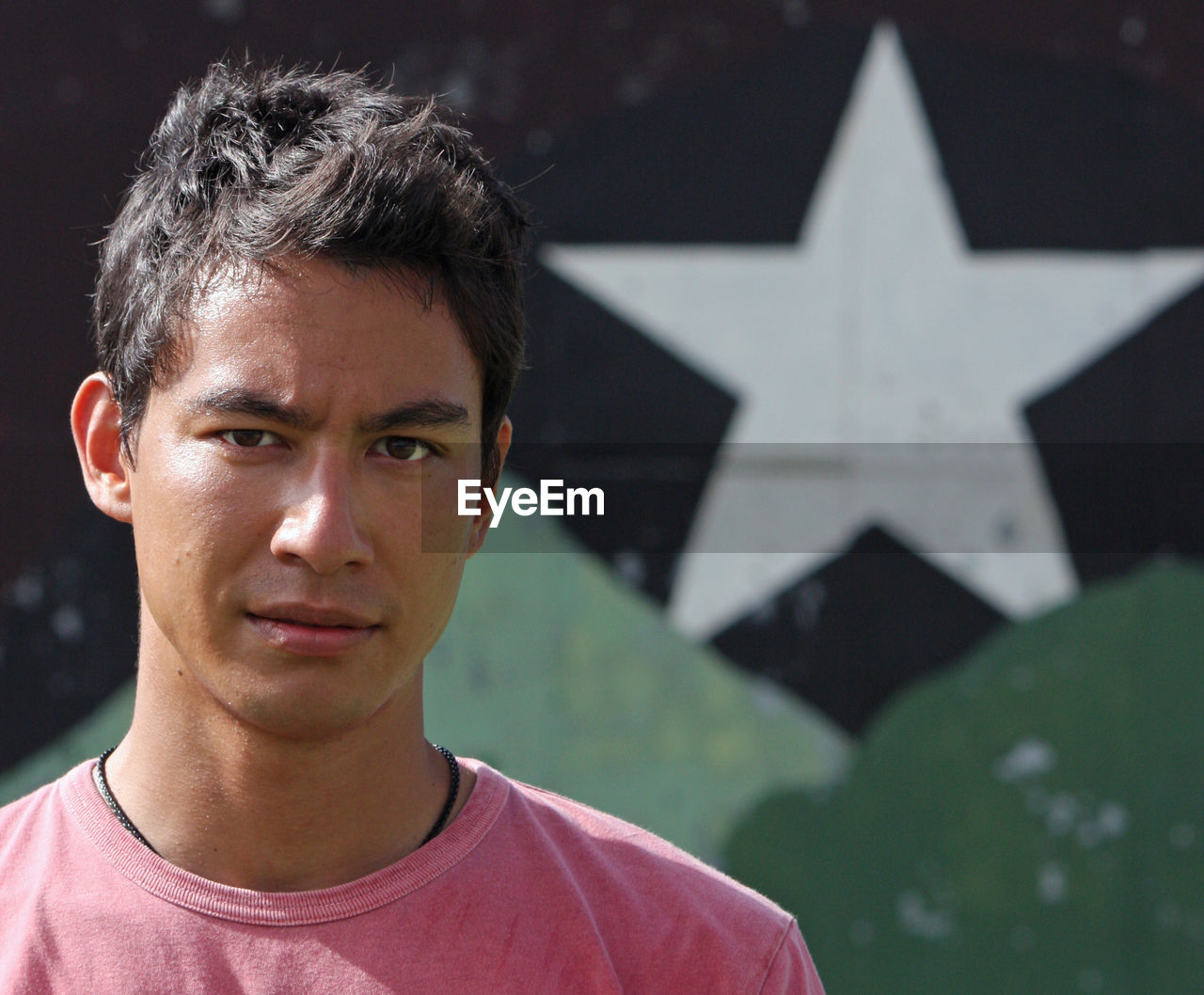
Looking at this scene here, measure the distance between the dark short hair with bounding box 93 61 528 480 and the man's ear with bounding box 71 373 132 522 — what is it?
0.02 meters

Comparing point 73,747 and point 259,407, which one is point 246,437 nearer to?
point 259,407

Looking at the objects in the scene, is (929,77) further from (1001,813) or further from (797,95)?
(1001,813)

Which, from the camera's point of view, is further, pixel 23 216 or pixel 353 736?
pixel 23 216

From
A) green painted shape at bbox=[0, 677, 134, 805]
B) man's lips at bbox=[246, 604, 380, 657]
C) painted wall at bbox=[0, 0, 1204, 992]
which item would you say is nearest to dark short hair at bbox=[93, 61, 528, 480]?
man's lips at bbox=[246, 604, 380, 657]

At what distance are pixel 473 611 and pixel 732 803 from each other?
0.59 metres

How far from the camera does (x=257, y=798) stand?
111 centimetres

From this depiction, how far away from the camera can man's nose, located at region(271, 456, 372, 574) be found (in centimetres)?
99

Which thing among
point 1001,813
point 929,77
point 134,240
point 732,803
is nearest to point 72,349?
point 134,240

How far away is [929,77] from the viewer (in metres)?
2.37

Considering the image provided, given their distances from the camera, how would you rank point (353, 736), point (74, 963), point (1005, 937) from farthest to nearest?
point (1005, 937) < point (353, 736) < point (74, 963)

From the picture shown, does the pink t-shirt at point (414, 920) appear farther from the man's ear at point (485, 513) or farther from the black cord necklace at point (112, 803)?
the man's ear at point (485, 513)

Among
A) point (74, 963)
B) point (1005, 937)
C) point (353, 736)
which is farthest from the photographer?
point (1005, 937)

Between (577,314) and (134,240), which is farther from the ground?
(577,314)

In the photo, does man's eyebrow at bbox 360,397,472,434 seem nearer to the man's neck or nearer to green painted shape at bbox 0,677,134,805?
the man's neck
